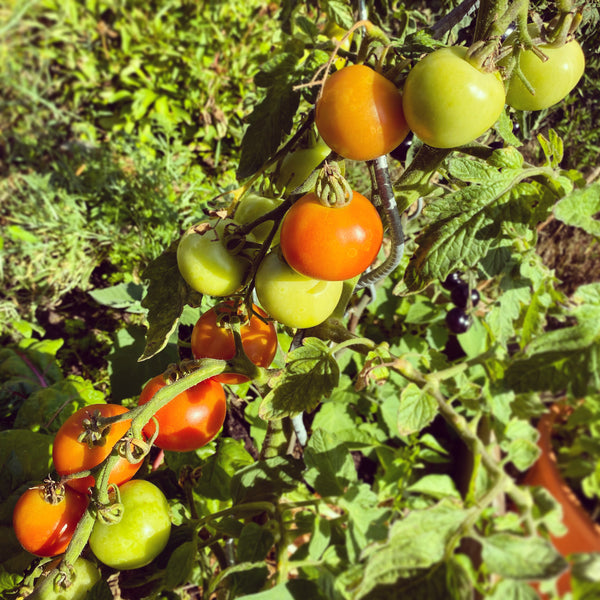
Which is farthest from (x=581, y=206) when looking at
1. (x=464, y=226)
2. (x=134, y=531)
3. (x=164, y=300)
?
(x=134, y=531)

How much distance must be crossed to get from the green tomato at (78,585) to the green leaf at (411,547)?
14.5 inches

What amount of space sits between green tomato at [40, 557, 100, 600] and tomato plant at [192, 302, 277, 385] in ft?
0.92

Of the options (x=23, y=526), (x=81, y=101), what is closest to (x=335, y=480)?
(x=23, y=526)

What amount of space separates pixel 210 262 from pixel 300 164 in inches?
7.9

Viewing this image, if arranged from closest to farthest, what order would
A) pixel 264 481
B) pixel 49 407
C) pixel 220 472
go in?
pixel 264 481
pixel 220 472
pixel 49 407

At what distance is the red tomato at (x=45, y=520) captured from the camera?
1.95 ft

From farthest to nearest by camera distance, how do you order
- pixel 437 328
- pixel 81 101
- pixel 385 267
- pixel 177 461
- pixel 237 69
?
pixel 81 101 → pixel 237 69 → pixel 437 328 → pixel 177 461 → pixel 385 267

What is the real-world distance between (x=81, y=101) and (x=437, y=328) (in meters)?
2.23

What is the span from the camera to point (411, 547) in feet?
1.31

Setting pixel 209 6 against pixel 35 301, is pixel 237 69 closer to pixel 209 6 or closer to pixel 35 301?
pixel 209 6

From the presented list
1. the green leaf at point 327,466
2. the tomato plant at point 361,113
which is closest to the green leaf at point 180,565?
the green leaf at point 327,466

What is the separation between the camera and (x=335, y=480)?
30.2 inches

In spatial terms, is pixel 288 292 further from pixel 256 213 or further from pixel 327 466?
pixel 327 466

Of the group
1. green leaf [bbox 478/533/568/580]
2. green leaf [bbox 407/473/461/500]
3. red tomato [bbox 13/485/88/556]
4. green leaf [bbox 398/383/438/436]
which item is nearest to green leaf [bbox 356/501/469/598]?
green leaf [bbox 478/533/568/580]
